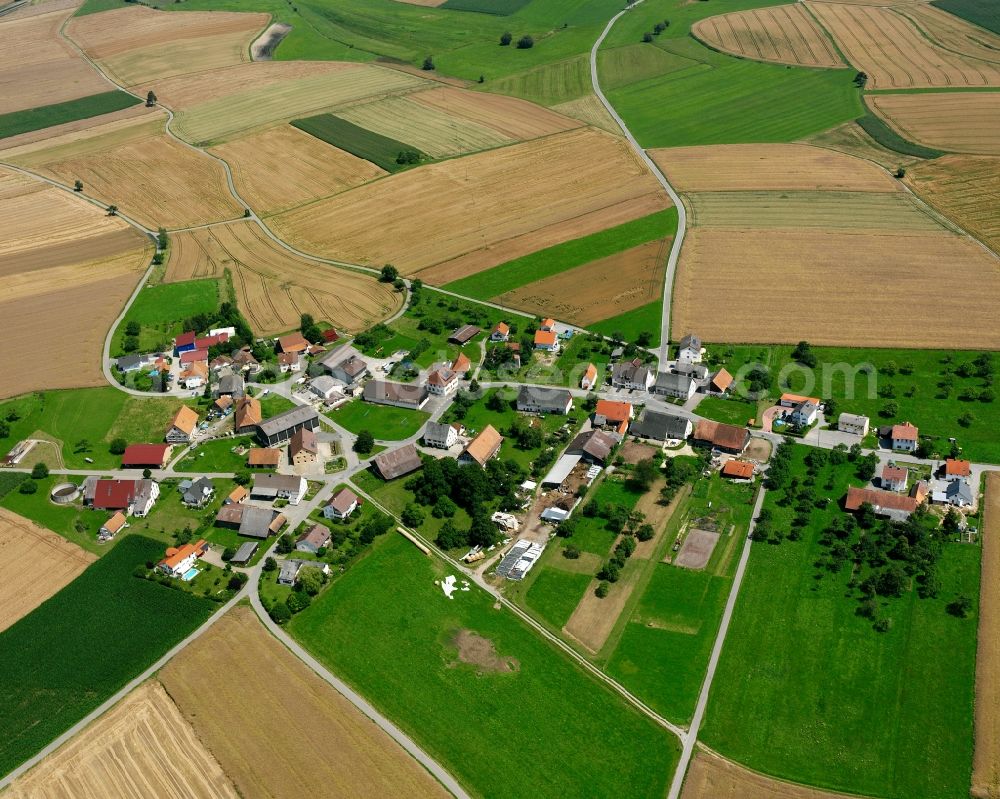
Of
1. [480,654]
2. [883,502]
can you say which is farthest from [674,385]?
[480,654]

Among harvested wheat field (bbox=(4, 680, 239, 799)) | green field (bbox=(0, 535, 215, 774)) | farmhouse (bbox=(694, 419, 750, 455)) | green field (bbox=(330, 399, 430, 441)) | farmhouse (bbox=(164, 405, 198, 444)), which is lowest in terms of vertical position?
harvested wheat field (bbox=(4, 680, 239, 799))

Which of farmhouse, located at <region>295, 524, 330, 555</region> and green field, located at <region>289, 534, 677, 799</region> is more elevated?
farmhouse, located at <region>295, 524, 330, 555</region>

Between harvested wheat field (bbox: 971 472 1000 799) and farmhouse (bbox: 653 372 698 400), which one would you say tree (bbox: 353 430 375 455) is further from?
harvested wheat field (bbox: 971 472 1000 799)

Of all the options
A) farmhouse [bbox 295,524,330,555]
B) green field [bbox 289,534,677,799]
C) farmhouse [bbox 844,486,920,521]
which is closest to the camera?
→ green field [bbox 289,534,677,799]

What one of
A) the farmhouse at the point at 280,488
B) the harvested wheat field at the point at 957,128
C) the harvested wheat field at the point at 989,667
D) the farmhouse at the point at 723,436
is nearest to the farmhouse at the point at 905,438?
the harvested wheat field at the point at 989,667

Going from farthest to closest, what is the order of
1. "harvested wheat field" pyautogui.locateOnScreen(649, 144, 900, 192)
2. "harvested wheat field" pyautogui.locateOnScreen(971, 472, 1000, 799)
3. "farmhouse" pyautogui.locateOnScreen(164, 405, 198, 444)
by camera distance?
"harvested wheat field" pyautogui.locateOnScreen(649, 144, 900, 192)
"farmhouse" pyautogui.locateOnScreen(164, 405, 198, 444)
"harvested wheat field" pyautogui.locateOnScreen(971, 472, 1000, 799)

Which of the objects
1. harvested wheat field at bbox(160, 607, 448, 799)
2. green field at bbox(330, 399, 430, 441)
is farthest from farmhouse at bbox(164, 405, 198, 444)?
harvested wheat field at bbox(160, 607, 448, 799)
